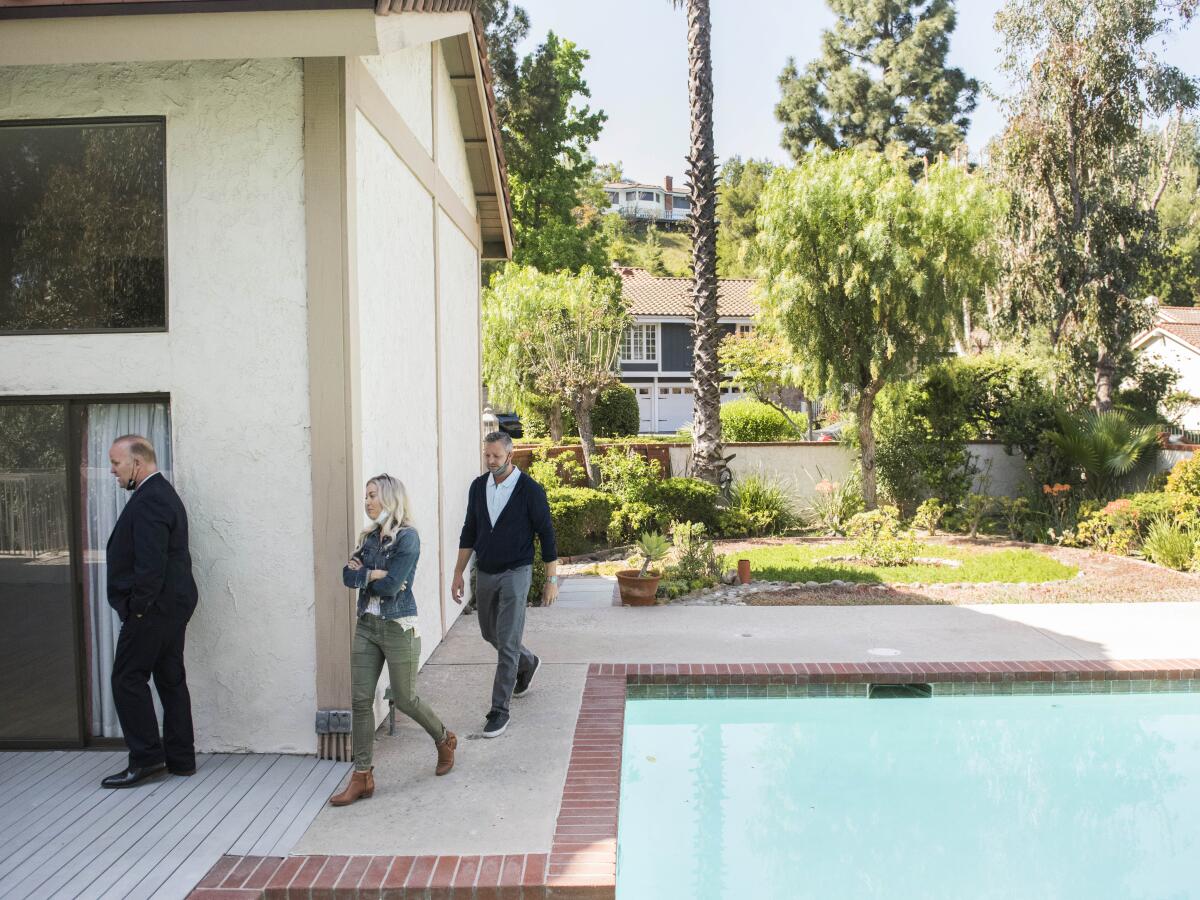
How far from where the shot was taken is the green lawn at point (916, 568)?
1222cm

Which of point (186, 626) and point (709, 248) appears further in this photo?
point (709, 248)

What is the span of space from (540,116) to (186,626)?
26484 mm

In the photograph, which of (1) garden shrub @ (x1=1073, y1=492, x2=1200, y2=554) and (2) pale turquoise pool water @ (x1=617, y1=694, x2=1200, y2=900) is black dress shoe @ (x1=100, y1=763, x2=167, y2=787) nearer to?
(2) pale turquoise pool water @ (x1=617, y1=694, x2=1200, y2=900)

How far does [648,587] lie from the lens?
10.8 meters

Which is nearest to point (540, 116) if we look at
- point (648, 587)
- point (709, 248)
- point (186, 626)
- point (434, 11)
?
point (709, 248)

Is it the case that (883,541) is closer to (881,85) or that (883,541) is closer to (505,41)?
(505,41)

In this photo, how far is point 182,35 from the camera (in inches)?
198

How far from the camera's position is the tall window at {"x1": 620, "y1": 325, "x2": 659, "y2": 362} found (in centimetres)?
4259

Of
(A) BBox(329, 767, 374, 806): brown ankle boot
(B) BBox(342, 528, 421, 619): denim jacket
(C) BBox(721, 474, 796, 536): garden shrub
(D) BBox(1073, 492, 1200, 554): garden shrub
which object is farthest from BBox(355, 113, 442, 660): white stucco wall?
(D) BBox(1073, 492, 1200, 554): garden shrub

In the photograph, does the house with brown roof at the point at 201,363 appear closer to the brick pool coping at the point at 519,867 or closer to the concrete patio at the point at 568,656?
the concrete patio at the point at 568,656

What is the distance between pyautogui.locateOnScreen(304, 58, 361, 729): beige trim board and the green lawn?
7.28 m

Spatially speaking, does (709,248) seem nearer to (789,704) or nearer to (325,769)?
(789,704)

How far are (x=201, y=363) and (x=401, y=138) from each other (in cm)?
246

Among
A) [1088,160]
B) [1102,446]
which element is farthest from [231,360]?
[1088,160]
